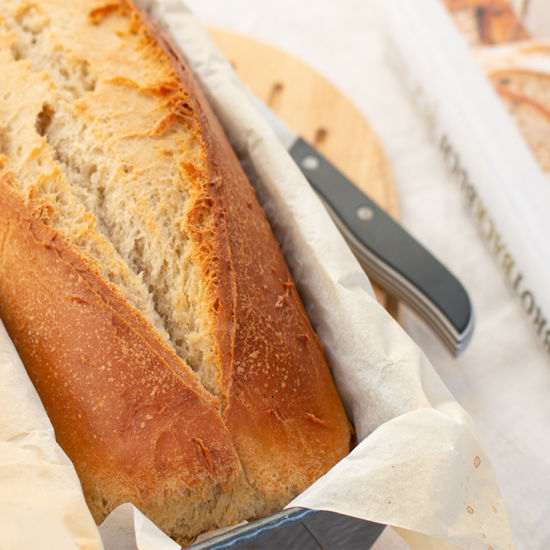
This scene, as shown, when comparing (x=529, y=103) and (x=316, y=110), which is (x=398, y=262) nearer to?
(x=316, y=110)

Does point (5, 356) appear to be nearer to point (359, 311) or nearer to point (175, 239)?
point (175, 239)

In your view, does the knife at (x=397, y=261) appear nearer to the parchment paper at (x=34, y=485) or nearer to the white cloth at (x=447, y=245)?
the white cloth at (x=447, y=245)

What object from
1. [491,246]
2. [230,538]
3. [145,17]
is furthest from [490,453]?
[145,17]

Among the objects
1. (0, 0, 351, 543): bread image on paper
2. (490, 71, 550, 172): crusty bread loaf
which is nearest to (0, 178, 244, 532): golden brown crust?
(0, 0, 351, 543): bread image on paper

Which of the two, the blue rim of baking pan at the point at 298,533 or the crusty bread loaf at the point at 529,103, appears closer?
the blue rim of baking pan at the point at 298,533

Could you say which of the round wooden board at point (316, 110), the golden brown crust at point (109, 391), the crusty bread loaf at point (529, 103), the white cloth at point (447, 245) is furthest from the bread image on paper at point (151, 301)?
the crusty bread loaf at point (529, 103)

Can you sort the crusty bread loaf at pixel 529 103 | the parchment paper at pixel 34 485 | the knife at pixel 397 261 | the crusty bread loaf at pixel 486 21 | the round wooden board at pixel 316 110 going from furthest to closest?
the crusty bread loaf at pixel 486 21 < the crusty bread loaf at pixel 529 103 < the round wooden board at pixel 316 110 < the knife at pixel 397 261 < the parchment paper at pixel 34 485

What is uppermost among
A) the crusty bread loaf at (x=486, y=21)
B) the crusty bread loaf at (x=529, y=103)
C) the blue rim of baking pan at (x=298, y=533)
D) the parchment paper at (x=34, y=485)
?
the crusty bread loaf at (x=486, y=21)

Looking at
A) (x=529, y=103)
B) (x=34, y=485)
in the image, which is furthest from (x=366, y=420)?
(x=529, y=103)
